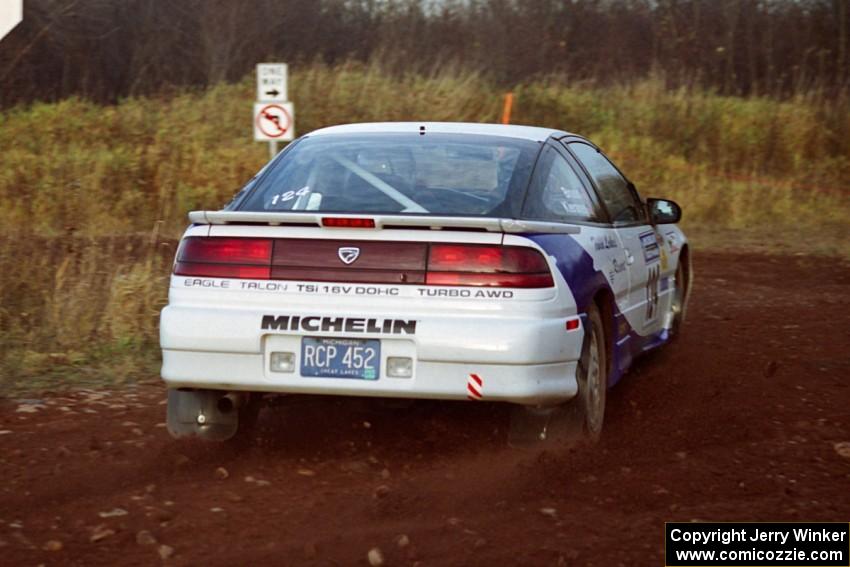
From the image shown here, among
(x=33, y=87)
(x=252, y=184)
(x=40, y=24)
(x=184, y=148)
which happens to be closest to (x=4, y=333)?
(x=252, y=184)

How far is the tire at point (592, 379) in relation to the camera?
5770 millimetres

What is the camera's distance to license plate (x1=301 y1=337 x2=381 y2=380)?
5.38 m

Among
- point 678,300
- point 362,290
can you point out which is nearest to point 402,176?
point 362,290

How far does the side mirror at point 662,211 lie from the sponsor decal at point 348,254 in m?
2.83

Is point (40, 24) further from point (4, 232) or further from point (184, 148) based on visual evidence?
point (4, 232)

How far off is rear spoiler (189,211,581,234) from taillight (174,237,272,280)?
8cm

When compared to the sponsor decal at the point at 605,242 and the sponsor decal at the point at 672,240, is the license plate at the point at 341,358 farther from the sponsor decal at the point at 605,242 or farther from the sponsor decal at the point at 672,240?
the sponsor decal at the point at 672,240

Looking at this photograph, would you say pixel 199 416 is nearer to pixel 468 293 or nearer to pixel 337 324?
pixel 337 324

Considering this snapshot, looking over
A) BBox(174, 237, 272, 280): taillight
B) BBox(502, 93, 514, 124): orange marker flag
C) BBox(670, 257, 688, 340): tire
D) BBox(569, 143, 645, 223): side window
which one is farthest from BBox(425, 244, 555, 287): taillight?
BBox(502, 93, 514, 124): orange marker flag

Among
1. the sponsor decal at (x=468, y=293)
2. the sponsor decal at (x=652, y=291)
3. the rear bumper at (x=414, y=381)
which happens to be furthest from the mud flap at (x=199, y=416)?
the sponsor decal at (x=652, y=291)

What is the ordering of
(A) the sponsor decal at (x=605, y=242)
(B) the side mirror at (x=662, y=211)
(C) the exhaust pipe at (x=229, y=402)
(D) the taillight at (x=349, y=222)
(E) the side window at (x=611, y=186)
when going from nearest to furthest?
(D) the taillight at (x=349, y=222) → (C) the exhaust pipe at (x=229, y=402) → (A) the sponsor decal at (x=605, y=242) → (E) the side window at (x=611, y=186) → (B) the side mirror at (x=662, y=211)

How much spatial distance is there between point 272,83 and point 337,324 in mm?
9593

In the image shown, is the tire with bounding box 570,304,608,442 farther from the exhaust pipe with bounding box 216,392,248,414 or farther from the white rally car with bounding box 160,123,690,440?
the exhaust pipe with bounding box 216,392,248,414

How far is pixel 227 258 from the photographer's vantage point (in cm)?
562
